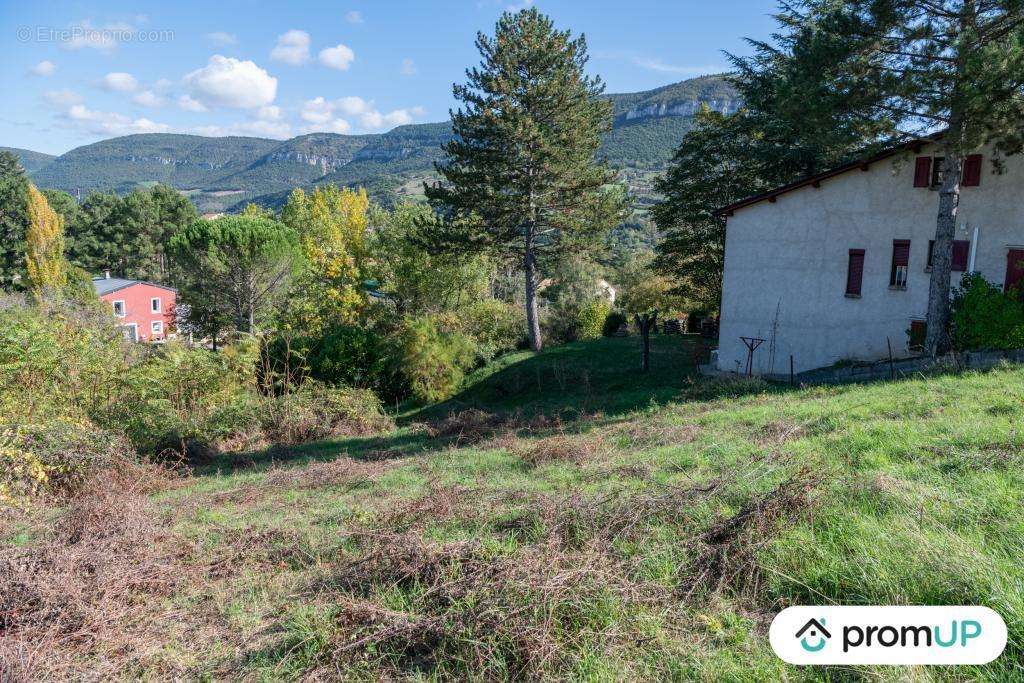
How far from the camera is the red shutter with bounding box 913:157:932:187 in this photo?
16219 mm

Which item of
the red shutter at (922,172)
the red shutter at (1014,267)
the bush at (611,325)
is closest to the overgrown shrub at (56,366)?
the red shutter at (922,172)

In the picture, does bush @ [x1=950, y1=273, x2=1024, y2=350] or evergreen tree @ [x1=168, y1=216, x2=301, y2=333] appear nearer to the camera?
bush @ [x1=950, y1=273, x2=1024, y2=350]

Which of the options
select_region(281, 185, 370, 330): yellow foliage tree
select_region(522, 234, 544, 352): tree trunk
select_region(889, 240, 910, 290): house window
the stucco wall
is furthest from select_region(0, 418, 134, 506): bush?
the stucco wall

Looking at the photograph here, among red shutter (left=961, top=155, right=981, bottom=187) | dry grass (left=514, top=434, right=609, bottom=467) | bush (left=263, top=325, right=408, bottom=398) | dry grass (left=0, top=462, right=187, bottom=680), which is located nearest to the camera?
dry grass (left=0, top=462, right=187, bottom=680)

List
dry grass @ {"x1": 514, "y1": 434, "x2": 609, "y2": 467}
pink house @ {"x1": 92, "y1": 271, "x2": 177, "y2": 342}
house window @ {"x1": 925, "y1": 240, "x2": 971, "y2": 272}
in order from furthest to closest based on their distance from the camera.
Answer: pink house @ {"x1": 92, "y1": 271, "x2": 177, "y2": 342} < house window @ {"x1": 925, "y1": 240, "x2": 971, "y2": 272} < dry grass @ {"x1": 514, "y1": 434, "x2": 609, "y2": 467}

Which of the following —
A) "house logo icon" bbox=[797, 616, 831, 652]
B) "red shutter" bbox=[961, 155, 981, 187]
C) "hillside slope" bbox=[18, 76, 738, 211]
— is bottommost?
"house logo icon" bbox=[797, 616, 831, 652]

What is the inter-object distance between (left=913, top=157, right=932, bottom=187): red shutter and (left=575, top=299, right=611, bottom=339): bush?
18063 mm

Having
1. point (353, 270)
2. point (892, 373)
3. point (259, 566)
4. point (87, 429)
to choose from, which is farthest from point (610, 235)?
point (259, 566)

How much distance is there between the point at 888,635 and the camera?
3426mm

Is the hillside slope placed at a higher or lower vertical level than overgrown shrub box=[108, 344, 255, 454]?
higher

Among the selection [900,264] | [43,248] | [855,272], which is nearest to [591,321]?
[855,272]

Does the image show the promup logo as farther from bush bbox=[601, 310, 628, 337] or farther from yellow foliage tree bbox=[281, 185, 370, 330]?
yellow foliage tree bbox=[281, 185, 370, 330]

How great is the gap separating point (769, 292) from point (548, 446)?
12.4 m

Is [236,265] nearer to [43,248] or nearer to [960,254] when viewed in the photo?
[43,248]
